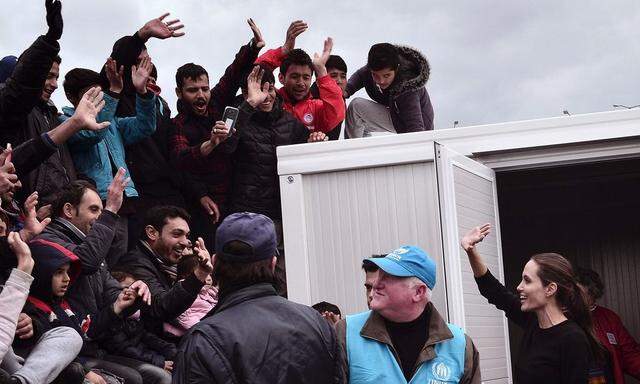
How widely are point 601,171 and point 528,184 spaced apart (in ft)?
2.35

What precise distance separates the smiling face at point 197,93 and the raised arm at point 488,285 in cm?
278

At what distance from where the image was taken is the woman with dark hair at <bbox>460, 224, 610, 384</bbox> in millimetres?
5195

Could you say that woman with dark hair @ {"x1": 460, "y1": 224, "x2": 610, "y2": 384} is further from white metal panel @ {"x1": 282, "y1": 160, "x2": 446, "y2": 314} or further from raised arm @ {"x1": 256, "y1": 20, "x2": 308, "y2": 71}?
raised arm @ {"x1": 256, "y1": 20, "x2": 308, "y2": 71}

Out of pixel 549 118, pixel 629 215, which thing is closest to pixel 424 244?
pixel 549 118

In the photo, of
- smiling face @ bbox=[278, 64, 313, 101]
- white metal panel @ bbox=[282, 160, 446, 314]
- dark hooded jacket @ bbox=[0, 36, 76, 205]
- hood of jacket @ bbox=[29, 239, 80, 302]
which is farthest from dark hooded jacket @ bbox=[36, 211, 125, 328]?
smiling face @ bbox=[278, 64, 313, 101]

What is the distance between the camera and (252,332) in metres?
3.57

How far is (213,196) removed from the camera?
8055 millimetres

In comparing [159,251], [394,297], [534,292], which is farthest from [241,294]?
[159,251]

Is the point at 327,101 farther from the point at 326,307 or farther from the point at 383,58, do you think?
the point at 326,307

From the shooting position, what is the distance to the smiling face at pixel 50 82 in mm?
6781

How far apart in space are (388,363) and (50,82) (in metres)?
3.59

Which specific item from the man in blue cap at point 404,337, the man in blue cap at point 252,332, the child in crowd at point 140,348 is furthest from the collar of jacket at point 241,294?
the child in crowd at point 140,348

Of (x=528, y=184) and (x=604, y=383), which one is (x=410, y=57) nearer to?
(x=528, y=184)

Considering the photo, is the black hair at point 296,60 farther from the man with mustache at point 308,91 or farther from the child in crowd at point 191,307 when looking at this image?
the child in crowd at point 191,307
